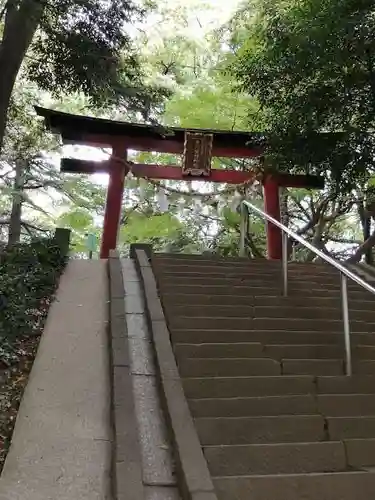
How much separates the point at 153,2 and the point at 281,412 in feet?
23.2

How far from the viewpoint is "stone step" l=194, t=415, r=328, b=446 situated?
3.40 m

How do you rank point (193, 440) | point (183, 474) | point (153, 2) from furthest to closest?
point (153, 2) < point (193, 440) < point (183, 474)

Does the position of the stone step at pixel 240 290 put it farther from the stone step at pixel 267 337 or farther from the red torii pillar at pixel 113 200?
the red torii pillar at pixel 113 200

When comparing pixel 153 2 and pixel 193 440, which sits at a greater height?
pixel 153 2

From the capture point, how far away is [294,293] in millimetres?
6789

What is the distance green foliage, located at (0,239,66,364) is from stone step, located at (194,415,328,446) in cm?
208

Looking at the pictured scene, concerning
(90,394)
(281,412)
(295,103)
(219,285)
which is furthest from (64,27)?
(281,412)

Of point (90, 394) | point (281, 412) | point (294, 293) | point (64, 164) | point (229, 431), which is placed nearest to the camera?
point (229, 431)

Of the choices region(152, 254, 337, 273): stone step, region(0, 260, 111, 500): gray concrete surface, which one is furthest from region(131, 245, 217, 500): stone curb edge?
region(152, 254, 337, 273): stone step

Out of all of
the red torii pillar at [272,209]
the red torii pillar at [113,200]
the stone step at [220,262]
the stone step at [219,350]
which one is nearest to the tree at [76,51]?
the stone step at [220,262]

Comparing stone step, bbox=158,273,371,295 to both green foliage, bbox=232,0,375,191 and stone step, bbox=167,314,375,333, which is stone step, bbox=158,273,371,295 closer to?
stone step, bbox=167,314,375,333

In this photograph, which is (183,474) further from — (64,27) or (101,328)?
(64,27)

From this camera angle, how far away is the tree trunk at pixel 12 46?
6.38 metres

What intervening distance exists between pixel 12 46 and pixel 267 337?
15.5ft
